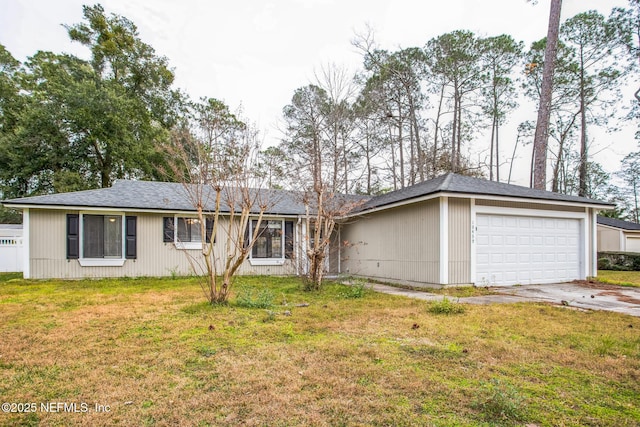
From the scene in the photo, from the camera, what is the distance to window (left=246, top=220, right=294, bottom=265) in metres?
11.8

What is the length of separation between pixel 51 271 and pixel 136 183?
4.17 meters

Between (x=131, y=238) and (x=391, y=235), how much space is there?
8.10 metres

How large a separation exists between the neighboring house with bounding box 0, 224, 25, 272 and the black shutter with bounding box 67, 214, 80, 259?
177 inches

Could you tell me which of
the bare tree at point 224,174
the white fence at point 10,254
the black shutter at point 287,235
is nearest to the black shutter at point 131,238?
the bare tree at point 224,174

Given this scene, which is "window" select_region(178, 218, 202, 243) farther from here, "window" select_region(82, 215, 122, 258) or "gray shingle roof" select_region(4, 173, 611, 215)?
"window" select_region(82, 215, 122, 258)

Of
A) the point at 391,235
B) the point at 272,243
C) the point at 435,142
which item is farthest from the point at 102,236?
the point at 435,142

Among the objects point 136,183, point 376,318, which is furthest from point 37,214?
point 376,318

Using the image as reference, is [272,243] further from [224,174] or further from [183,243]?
[224,174]

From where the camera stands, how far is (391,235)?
10016mm

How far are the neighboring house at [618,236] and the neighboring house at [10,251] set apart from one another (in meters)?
28.0

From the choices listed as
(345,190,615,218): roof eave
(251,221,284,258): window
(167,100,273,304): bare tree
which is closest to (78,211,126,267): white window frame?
(251,221,284,258): window

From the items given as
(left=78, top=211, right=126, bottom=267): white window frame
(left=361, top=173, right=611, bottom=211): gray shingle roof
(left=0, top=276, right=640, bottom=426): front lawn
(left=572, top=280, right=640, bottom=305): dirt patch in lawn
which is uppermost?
(left=361, top=173, right=611, bottom=211): gray shingle roof

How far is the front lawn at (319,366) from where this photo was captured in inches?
85.6

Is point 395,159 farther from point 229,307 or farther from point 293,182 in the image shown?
point 229,307
